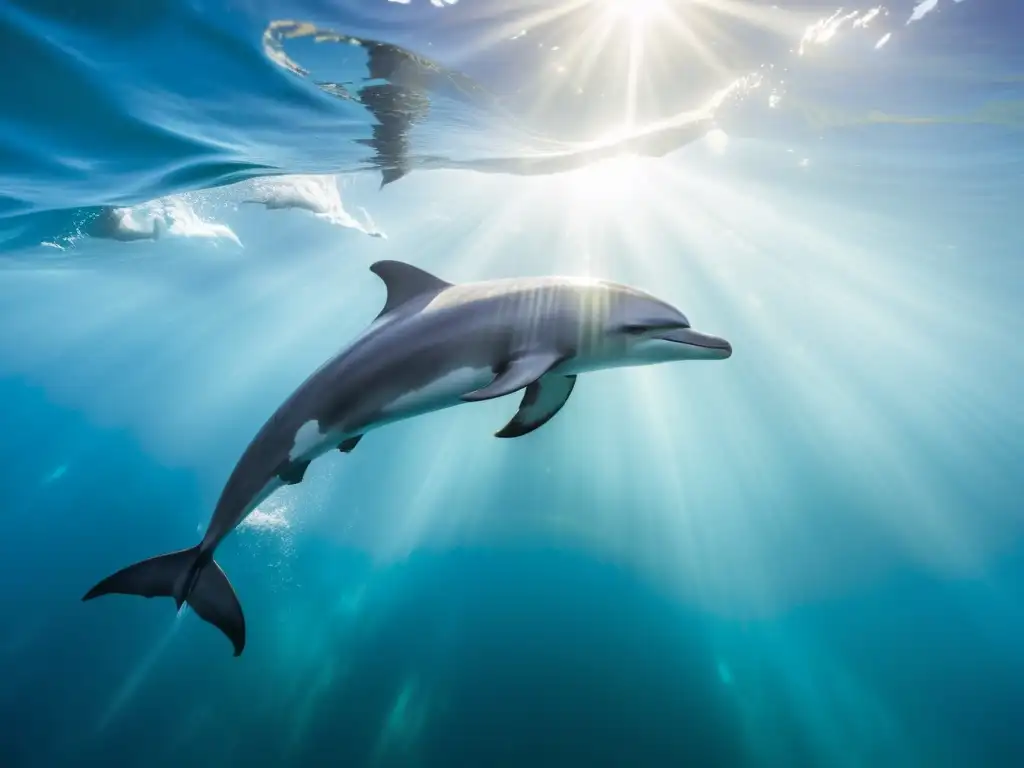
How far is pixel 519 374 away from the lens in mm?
3252

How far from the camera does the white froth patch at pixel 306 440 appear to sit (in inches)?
165

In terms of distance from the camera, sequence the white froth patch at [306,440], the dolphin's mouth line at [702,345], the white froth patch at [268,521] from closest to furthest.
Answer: the dolphin's mouth line at [702,345]
the white froth patch at [306,440]
the white froth patch at [268,521]

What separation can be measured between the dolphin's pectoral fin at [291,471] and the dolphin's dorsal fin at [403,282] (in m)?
1.47

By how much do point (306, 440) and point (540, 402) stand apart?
1.95m

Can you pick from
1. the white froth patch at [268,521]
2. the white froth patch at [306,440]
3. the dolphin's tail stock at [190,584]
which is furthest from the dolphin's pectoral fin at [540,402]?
the white froth patch at [268,521]

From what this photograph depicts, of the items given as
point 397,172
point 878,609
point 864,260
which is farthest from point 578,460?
point 864,260

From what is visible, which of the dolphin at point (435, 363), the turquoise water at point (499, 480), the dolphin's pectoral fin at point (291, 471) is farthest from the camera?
the turquoise water at point (499, 480)

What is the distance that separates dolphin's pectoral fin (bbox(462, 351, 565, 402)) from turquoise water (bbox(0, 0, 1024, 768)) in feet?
18.8

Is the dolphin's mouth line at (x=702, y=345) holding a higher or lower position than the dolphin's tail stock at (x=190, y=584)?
higher

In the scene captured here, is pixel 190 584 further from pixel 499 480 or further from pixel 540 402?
pixel 499 480

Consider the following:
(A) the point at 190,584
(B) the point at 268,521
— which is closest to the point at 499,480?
(B) the point at 268,521

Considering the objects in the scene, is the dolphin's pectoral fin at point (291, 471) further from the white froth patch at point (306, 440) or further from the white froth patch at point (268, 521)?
the white froth patch at point (268, 521)

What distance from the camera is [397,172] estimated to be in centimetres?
1552

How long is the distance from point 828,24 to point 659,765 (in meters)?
14.4
